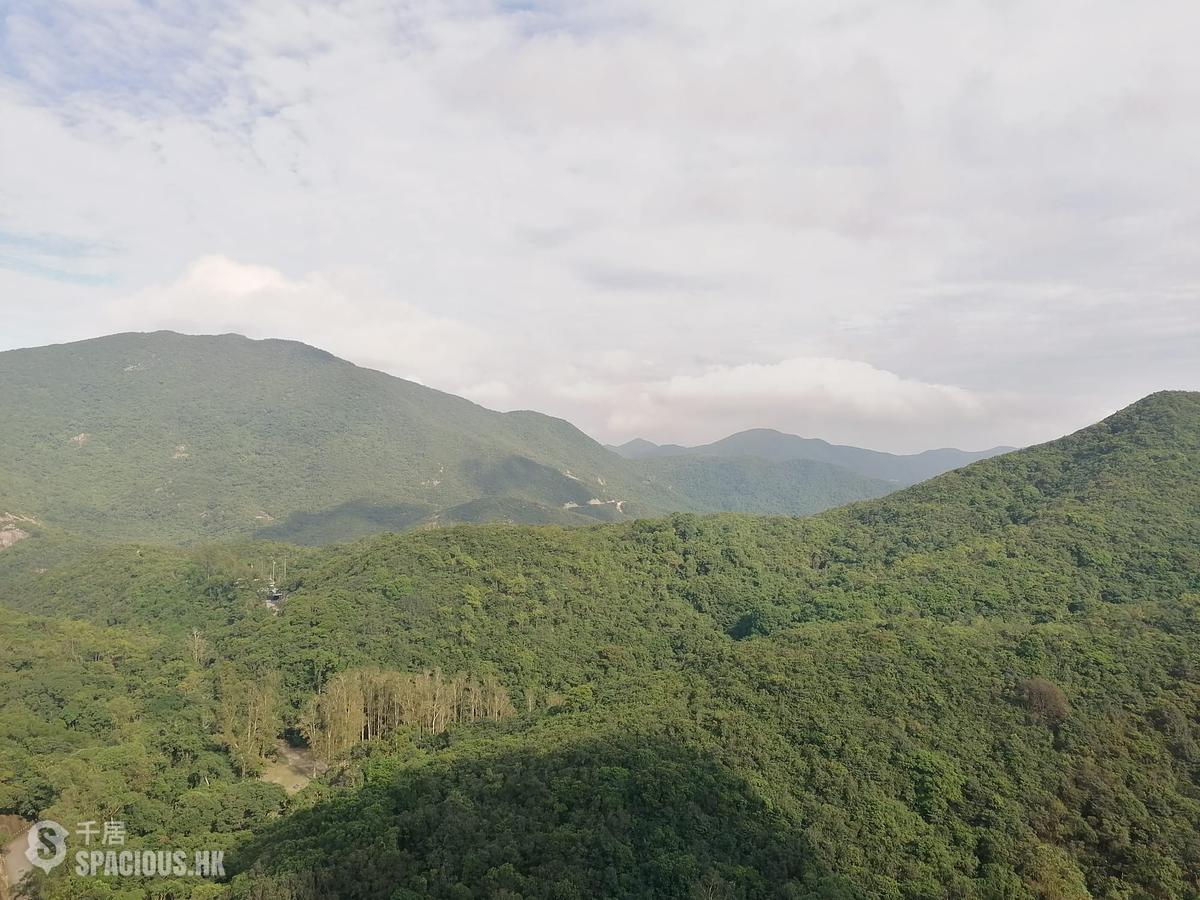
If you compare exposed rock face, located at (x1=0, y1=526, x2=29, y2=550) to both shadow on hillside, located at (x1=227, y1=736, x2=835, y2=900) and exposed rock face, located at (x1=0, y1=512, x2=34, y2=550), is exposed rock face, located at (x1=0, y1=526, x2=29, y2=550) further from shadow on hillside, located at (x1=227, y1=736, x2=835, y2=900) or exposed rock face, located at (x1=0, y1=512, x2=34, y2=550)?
shadow on hillside, located at (x1=227, y1=736, x2=835, y2=900)

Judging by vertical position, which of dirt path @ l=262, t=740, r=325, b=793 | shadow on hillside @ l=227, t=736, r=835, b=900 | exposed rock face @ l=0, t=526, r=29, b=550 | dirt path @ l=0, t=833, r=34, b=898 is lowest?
dirt path @ l=262, t=740, r=325, b=793

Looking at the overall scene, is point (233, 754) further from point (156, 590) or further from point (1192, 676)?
point (1192, 676)

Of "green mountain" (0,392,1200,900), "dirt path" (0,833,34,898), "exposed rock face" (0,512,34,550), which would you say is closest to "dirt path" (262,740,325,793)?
"green mountain" (0,392,1200,900)

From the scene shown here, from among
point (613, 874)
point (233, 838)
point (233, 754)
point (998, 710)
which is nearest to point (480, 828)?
point (613, 874)

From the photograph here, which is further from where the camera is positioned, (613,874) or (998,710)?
(998,710)

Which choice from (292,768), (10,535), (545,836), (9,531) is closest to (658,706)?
(545,836)

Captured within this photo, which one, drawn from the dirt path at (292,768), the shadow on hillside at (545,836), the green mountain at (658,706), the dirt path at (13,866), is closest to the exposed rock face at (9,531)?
the green mountain at (658,706)
